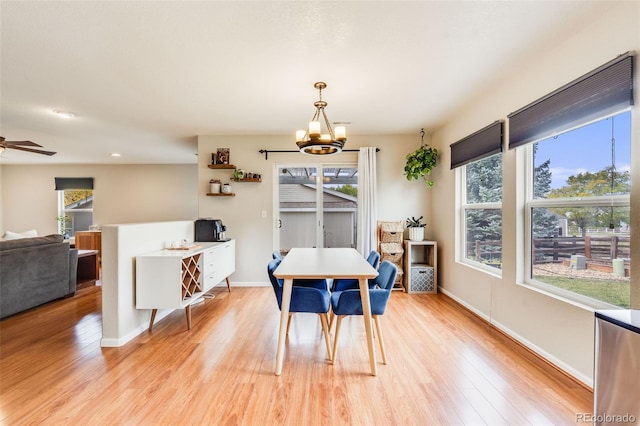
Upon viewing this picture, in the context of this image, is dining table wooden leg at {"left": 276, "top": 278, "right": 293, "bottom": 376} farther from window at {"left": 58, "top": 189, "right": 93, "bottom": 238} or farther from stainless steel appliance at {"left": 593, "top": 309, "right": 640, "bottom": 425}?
window at {"left": 58, "top": 189, "right": 93, "bottom": 238}

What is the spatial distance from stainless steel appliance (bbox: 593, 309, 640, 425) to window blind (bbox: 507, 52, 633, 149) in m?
1.26

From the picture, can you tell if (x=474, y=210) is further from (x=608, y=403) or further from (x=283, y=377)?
(x=283, y=377)

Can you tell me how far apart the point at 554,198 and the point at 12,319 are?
5526 millimetres

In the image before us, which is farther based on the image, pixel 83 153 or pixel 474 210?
pixel 83 153

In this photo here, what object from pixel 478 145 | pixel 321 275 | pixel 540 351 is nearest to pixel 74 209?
pixel 321 275

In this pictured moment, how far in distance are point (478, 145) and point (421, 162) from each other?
1.02 metres

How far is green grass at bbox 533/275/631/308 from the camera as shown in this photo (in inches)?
68.7

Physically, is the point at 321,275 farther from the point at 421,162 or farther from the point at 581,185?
the point at 421,162

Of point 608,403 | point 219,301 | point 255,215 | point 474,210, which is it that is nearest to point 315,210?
point 255,215

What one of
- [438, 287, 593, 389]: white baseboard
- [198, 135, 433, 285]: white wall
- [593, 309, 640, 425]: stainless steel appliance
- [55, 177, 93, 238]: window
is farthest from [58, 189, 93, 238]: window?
[593, 309, 640, 425]: stainless steel appliance

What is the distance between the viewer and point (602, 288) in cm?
187

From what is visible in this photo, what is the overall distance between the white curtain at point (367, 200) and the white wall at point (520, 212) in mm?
1197

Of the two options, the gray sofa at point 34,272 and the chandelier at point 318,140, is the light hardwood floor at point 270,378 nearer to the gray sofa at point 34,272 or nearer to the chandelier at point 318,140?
the gray sofa at point 34,272

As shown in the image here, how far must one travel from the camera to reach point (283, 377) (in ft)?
6.56
